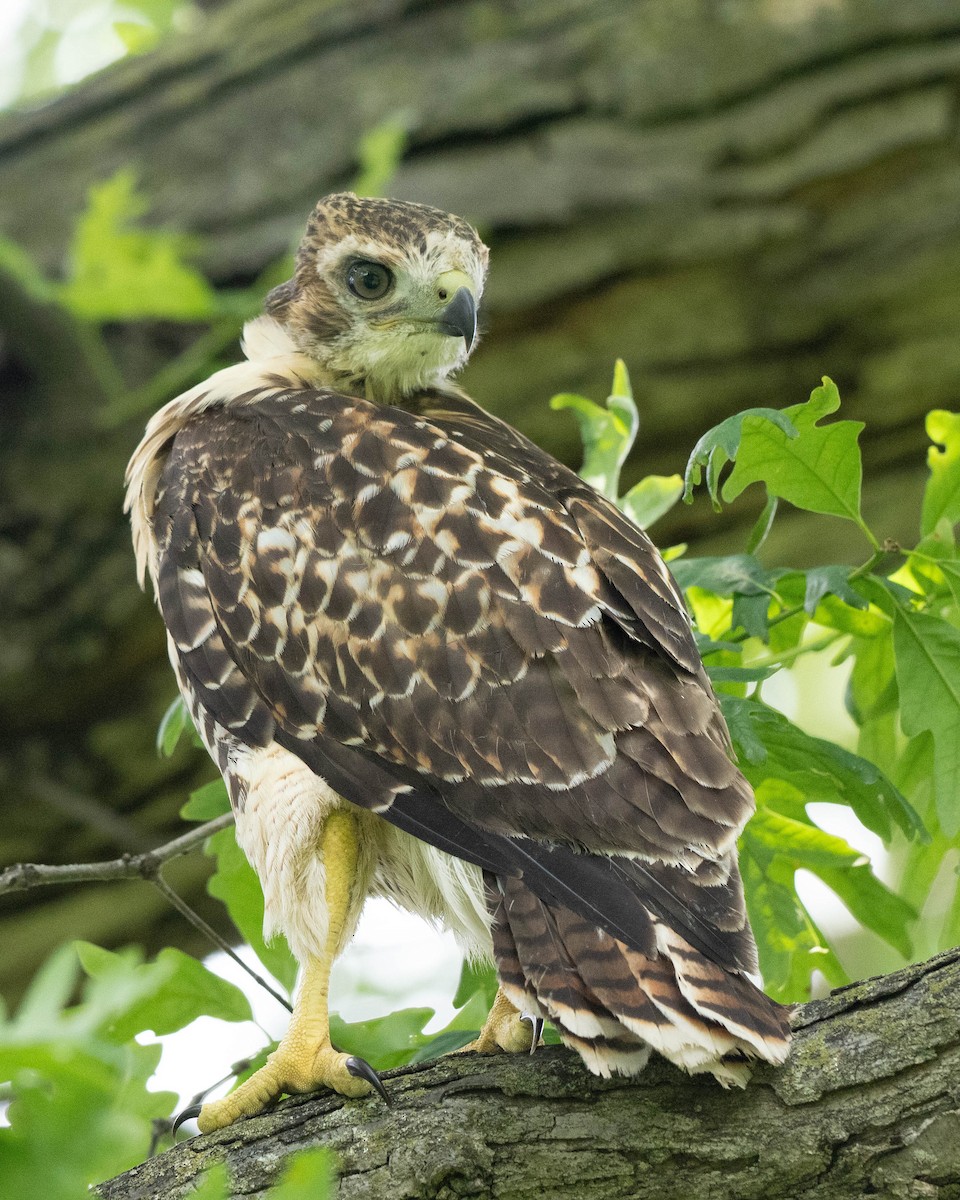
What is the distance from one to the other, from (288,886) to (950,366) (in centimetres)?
323

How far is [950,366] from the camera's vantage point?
16.6 feet

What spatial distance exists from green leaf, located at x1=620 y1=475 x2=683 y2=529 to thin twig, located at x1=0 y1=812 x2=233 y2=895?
49.9 inches

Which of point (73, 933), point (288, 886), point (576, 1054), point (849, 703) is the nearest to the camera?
point (576, 1054)

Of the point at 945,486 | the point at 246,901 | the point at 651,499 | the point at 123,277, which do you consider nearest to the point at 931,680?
the point at 945,486

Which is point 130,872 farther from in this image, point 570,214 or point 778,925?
point 570,214

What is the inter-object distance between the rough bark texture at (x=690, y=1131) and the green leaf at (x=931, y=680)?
666mm

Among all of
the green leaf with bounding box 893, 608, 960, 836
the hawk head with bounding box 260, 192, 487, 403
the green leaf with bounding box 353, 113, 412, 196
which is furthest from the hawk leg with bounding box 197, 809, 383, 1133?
the green leaf with bounding box 353, 113, 412, 196

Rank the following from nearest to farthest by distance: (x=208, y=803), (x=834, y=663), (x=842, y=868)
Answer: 1. (x=842, y=868)
2. (x=834, y=663)
3. (x=208, y=803)

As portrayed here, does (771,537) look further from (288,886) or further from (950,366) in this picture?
(288,886)

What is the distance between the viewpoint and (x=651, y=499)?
361 cm

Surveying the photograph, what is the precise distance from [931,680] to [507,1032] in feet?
3.86

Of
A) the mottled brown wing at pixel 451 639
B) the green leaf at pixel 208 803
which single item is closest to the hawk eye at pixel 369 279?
the mottled brown wing at pixel 451 639

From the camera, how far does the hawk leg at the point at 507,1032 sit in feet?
9.86

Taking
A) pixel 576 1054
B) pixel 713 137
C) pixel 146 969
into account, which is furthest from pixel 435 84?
pixel 146 969
